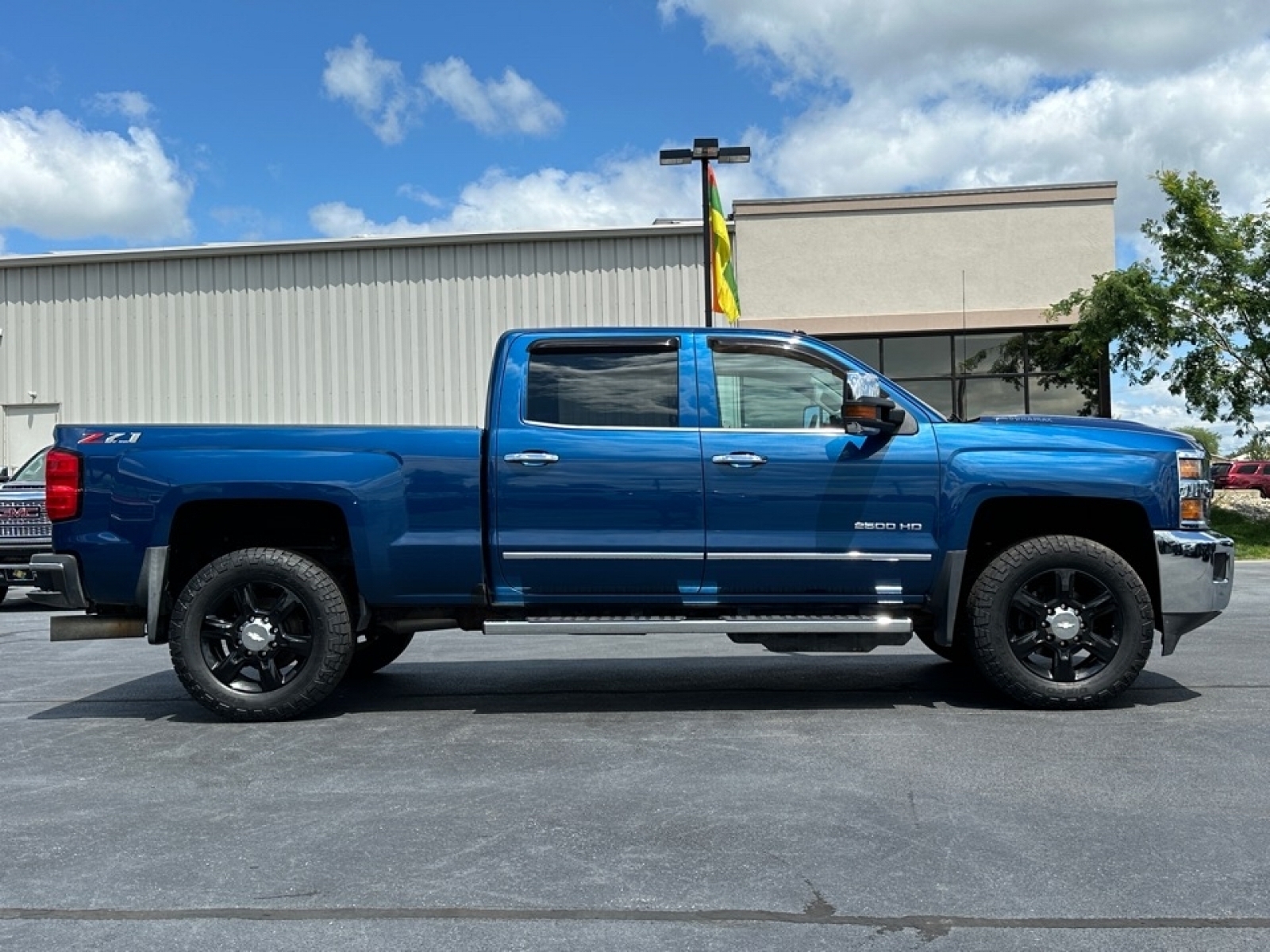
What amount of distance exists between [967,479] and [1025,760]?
5.05 feet

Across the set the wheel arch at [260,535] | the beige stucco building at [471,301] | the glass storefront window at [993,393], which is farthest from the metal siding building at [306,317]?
the wheel arch at [260,535]

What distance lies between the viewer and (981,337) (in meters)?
25.6

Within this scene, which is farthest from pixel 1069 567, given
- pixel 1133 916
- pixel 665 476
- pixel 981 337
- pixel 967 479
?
pixel 981 337

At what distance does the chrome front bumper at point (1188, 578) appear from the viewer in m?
6.36

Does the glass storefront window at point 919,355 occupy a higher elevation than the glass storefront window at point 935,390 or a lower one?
higher

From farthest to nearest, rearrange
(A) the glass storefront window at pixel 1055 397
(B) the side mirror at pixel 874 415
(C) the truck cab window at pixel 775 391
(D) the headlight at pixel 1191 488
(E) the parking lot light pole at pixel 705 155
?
(A) the glass storefront window at pixel 1055 397
(E) the parking lot light pole at pixel 705 155
(C) the truck cab window at pixel 775 391
(D) the headlight at pixel 1191 488
(B) the side mirror at pixel 874 415

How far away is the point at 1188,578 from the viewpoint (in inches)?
250

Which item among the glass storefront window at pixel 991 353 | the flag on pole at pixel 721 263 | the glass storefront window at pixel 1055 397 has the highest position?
the flag on pole at pixel 721 263

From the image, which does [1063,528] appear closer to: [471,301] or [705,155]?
[705,155]

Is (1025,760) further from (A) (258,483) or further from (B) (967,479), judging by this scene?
(A) (258,483)

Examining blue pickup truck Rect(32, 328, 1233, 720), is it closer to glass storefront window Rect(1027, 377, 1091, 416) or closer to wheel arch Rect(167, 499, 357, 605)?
wheel arch Rect(167, 499, 357, 605)

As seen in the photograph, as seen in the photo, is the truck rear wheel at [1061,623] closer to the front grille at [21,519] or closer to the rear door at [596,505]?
the rear door at [596,505]

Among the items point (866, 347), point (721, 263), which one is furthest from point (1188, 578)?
point (866, 347)

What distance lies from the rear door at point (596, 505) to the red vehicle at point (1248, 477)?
41229 mm
